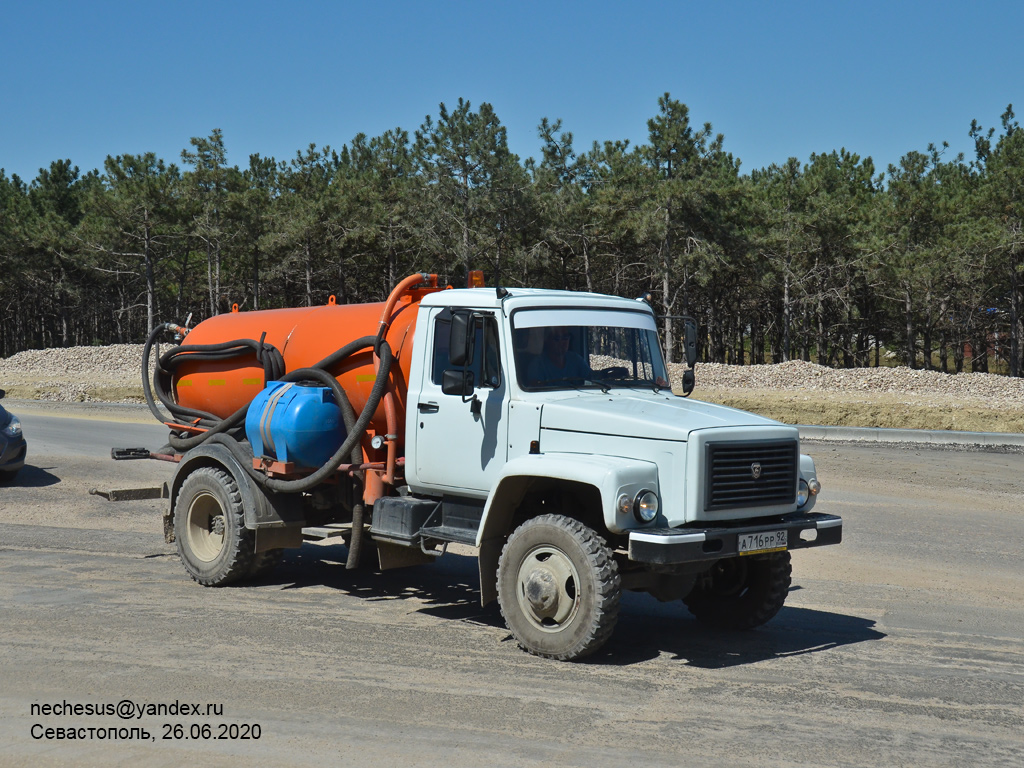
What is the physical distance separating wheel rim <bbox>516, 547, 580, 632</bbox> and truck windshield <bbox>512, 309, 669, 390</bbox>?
4.16 feet

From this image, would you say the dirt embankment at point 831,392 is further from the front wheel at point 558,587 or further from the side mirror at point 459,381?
the front wheel at point 558,587

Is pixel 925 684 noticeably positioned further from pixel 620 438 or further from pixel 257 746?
pixel 257 746

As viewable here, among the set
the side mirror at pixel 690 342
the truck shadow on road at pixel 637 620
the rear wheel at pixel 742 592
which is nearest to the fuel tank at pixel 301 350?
the truck shadow on road at pixel 637 620

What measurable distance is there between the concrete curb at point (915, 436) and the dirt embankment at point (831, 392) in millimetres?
4076

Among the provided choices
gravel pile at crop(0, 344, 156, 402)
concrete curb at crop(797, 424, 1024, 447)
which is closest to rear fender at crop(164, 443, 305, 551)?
concrete curb at crop(797, 424, 1024, 447)

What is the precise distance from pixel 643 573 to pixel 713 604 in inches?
44.0

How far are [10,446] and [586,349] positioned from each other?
11.2m

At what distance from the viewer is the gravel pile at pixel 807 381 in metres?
36.6

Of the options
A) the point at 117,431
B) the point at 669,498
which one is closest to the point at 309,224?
the point at 117,431

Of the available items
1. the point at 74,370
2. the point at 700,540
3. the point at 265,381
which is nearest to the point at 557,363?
the point at 700,540

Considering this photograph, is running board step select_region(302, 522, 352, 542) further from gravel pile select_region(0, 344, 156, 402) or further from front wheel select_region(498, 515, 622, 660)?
gravel pile select_region(0, 344, 156, 402)

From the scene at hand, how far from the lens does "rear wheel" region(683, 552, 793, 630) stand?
7547 mm

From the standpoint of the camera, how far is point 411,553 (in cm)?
822

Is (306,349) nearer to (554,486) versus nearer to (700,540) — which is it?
(554,486)
